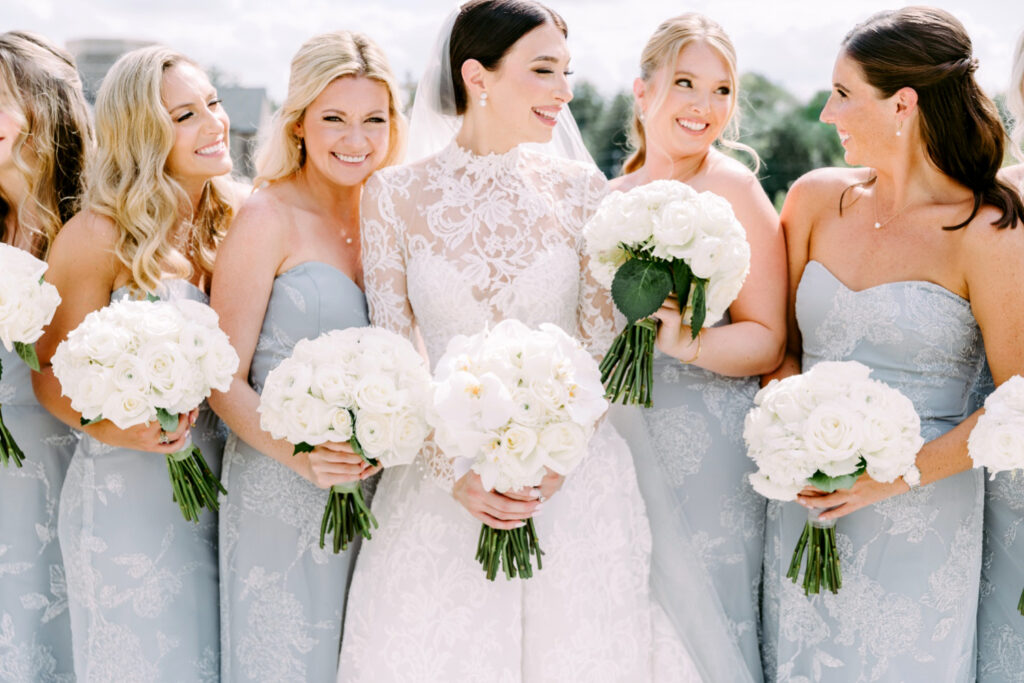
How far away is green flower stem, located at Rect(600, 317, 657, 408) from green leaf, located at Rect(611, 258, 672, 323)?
0.21m

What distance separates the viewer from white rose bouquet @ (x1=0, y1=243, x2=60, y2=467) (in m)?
3.73

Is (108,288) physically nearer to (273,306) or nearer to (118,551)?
(273,306)

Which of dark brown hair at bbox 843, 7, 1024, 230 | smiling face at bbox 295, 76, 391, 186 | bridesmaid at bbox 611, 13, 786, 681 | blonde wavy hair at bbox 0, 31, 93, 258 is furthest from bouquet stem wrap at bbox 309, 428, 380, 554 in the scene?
dark brown hair at bbox 843, 7, 1024, 230

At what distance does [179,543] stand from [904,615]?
3.16m

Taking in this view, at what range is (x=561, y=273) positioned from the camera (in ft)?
13.2

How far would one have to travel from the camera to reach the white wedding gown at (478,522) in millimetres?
3852

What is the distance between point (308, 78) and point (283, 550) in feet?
7.26

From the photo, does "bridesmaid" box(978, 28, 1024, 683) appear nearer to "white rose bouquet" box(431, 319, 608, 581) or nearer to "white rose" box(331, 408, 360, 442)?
"white rose bouquet" box(431, 319, 608, 581)

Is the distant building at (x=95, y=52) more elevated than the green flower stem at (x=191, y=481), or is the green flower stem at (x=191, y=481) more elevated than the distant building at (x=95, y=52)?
the green flower stem at (x=191, y=481)

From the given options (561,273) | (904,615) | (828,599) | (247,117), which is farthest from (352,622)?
(247,117)

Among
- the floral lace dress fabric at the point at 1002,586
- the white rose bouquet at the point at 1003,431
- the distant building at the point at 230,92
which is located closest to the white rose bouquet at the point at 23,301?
the white rose bouquet at the point at 1003,431

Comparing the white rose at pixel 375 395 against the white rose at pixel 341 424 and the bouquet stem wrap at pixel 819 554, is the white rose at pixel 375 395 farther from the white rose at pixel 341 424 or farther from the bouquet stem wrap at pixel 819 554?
the bouquet stem wrap at pixel 819 554

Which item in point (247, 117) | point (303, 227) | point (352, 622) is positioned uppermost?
point (303, 227)

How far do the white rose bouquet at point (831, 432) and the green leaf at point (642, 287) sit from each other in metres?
0.59
